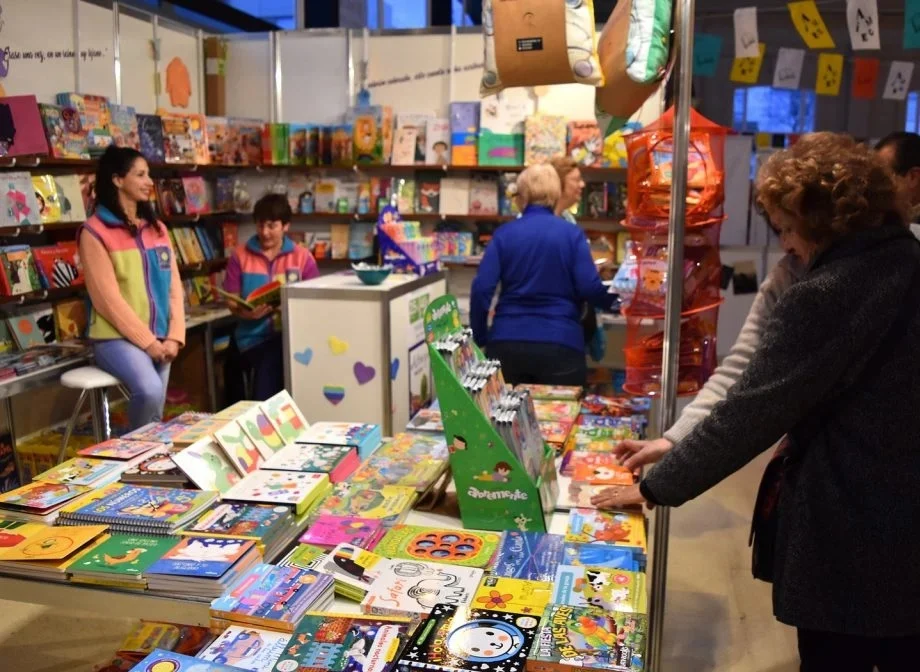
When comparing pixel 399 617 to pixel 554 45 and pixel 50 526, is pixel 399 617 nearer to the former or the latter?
pixel 50 526

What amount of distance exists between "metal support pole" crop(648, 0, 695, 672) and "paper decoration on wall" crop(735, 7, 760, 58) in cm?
319

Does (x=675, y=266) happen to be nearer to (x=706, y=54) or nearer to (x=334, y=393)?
(x=334, y=393)

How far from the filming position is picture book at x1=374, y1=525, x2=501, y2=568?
1897mm

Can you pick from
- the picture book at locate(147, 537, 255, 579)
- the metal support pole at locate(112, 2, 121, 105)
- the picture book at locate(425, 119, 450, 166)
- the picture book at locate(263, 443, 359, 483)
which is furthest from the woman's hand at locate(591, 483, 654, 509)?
the metal support pole at locate(112, 2, 121, 105)

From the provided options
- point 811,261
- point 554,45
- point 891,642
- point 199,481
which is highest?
point 554,45

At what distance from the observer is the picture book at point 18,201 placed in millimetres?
4238

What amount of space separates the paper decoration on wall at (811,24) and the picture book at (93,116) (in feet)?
12.7

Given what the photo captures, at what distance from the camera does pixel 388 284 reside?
13.0 feet

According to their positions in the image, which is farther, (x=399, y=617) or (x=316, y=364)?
(x=316, y=364)

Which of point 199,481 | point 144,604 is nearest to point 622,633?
point 144,604

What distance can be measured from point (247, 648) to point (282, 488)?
68 centimetres

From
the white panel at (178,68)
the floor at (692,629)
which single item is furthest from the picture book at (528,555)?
the white panel at (178,68)

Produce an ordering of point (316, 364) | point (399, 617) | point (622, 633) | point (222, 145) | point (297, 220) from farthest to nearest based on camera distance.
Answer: point (297, 220)
point (222, 145)
point (316, 364)
point (399, 617)
point (622, 633)

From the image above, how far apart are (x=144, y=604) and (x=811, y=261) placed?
1503 mm
